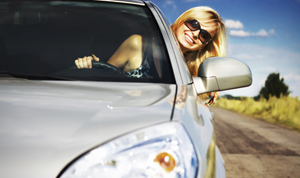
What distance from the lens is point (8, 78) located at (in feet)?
5.08

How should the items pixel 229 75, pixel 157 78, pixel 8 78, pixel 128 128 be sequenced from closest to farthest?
1. pixel 128 128
2. pixel 8 78
3. pixel 157 78
4. pixel 229 75

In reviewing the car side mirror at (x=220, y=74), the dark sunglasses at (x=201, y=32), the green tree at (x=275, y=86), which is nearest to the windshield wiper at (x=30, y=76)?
the car side mirror at (x=220, y=74)

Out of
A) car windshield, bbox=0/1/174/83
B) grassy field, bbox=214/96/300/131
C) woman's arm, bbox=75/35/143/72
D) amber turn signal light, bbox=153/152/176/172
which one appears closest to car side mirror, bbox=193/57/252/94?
car windshield, bbox=0/1/174/83

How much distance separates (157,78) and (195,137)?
0.59m

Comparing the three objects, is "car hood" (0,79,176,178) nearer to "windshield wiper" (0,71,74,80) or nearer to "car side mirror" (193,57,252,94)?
"windshield wiper" (0,71,74,80)

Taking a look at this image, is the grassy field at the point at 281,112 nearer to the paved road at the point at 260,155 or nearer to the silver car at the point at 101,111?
the paved road at the point at 260,155

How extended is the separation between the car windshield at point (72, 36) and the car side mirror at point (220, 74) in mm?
266

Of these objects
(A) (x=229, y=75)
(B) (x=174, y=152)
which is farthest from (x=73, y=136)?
(A) (x=229, y=75)

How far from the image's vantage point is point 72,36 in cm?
216

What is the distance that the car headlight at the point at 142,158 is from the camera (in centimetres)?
99

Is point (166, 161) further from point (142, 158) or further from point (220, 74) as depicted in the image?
point (220, 74)

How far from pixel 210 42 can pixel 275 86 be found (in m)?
28.7

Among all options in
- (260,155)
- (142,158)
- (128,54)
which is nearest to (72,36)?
(128,54)

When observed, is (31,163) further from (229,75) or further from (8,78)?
(229,75)
